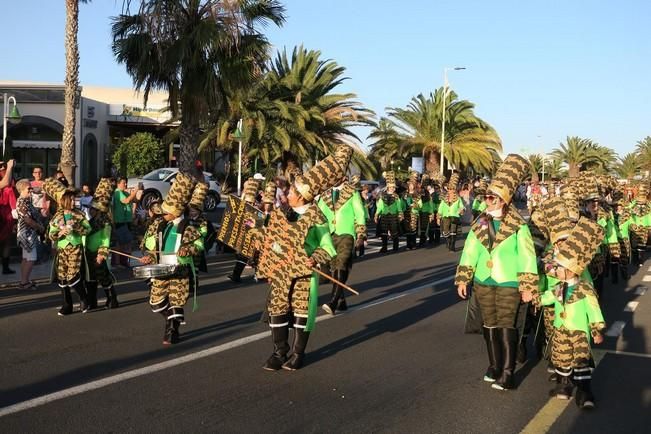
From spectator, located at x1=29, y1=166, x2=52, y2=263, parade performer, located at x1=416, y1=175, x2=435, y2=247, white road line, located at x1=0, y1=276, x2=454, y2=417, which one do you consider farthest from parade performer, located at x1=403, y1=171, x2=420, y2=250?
white road line, located at x1=0, y1=276, x2=454, y2=417

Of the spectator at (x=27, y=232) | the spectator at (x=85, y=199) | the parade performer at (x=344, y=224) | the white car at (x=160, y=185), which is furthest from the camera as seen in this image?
the white car at (x=160, y=185)

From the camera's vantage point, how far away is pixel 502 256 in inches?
252

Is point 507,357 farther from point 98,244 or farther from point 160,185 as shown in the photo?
point 160,185

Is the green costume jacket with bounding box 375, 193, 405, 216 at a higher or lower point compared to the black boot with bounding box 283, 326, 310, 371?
higher

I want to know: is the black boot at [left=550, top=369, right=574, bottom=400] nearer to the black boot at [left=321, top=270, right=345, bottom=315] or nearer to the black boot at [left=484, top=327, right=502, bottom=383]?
the black boot at [left=484, top=327, right=502, bottom=383]

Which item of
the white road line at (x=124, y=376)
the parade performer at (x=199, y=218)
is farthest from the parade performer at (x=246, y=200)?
the white road line at (x=124, y=376)

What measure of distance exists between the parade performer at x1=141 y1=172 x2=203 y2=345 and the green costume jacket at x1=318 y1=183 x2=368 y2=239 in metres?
2.92

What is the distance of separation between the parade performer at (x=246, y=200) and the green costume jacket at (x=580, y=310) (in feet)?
22.9

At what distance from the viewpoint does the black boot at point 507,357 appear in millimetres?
6500

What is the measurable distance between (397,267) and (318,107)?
2002 centimetres

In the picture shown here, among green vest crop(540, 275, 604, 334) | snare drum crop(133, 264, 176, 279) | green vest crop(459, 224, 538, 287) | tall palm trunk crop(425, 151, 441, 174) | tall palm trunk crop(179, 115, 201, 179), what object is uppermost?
tall palm trunk crop(425, 151, 441, 174)

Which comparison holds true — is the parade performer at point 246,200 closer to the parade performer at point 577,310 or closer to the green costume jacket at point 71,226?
the green costume jacket at point 71,226

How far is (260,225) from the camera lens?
26.5 ft

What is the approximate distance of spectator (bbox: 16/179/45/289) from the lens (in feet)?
37.7
